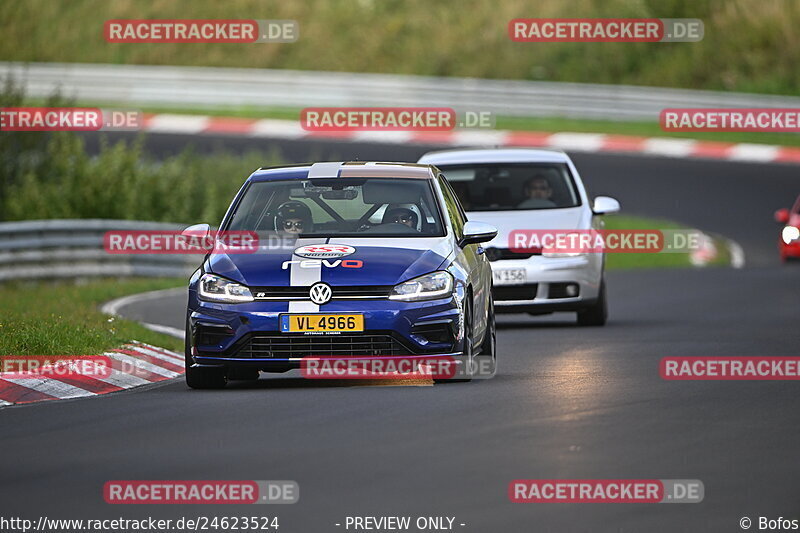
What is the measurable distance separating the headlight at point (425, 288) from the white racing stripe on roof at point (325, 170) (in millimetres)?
1435

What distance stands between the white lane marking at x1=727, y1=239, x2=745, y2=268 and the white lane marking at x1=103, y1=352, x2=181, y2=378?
17292 mm

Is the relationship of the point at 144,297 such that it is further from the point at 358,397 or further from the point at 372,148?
the point at 372,148

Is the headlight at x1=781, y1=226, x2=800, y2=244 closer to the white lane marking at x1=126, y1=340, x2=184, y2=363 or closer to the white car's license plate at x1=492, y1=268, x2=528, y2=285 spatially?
the white car's license plate at x1=492, y1=268, x2=528, y2=285

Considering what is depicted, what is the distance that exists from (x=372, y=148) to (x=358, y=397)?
28.9 m

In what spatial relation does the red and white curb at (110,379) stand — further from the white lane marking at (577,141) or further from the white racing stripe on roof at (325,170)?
the white lane marking at (577,141)

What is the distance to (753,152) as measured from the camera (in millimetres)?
39375

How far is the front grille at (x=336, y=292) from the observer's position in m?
11.4

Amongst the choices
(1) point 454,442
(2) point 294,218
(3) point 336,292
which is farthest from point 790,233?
(1) point 454,442

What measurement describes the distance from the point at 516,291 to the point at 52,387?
6.18 metres

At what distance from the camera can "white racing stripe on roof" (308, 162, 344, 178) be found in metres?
12.7

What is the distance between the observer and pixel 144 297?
22.6m

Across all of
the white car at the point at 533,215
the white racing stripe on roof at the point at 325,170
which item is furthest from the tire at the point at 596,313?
the white racing stripe on roof at the point at 325,170

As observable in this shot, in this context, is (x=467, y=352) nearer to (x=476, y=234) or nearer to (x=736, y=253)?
(x=476, y=234)

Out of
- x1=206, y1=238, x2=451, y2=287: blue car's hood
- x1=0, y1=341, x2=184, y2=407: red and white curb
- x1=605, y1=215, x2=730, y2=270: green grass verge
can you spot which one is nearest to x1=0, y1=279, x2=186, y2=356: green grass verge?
x1=0, y1=341, x2=184, y2=407: red and white curb
